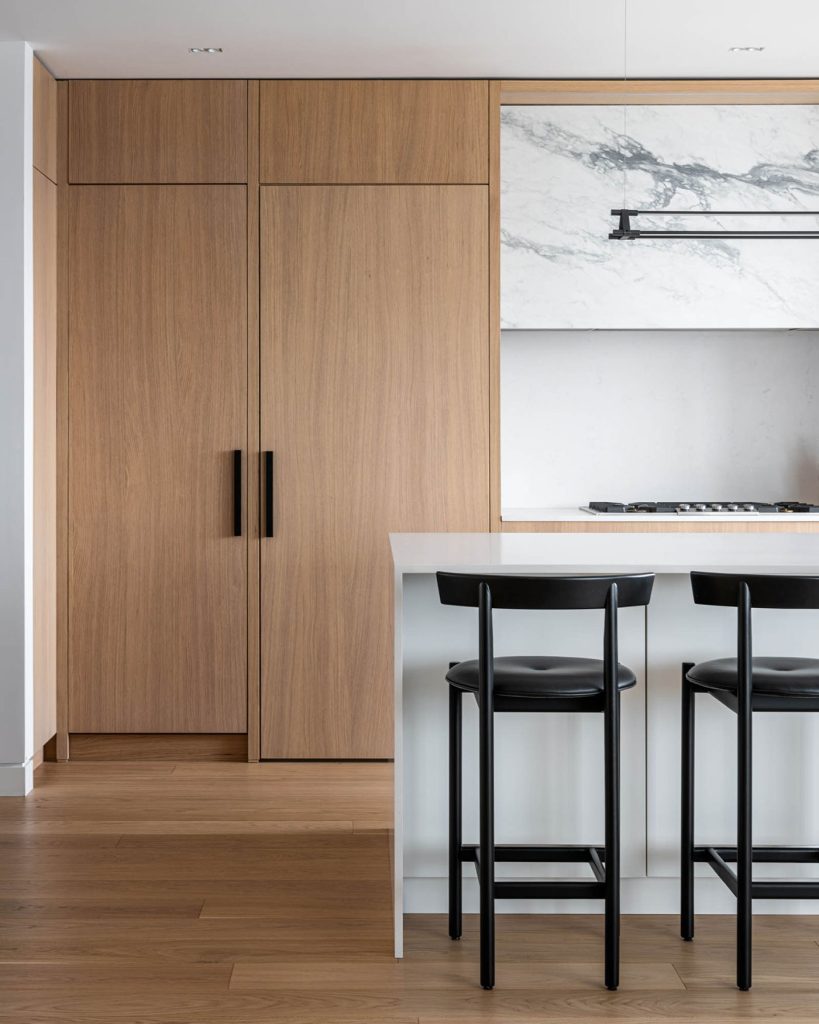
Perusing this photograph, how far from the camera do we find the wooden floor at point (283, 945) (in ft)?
7.25

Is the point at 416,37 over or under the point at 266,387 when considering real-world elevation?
over

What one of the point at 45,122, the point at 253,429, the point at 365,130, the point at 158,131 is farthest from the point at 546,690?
the point at 45,122

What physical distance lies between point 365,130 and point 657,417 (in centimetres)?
178

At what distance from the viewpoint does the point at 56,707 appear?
4.07 m

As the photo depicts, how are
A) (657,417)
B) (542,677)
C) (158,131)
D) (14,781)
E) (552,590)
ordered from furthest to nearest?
(657,417) < (158,131) < (14,781) < (542,677) < (552,590)

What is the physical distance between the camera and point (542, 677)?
7.58ft

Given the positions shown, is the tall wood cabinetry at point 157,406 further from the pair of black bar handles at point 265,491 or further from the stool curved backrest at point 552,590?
the stool curved backrest at point 552,590

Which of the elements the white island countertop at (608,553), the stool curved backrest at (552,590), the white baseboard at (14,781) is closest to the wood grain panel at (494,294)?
the white island countertop at (608,553)

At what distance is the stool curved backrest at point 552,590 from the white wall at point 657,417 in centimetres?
238

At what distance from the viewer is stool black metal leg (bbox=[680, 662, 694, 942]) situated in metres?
2.50

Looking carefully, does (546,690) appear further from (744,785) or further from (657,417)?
(657,417)

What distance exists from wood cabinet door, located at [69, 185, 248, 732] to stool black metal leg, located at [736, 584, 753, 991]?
227cm

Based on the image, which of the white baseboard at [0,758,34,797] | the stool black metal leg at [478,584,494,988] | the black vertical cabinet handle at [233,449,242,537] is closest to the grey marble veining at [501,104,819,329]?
the black vertical cabinet handle at [233,449,242,537]

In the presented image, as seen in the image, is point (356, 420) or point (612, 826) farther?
point (356, 420)
